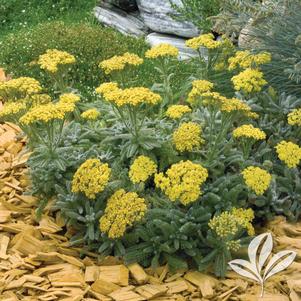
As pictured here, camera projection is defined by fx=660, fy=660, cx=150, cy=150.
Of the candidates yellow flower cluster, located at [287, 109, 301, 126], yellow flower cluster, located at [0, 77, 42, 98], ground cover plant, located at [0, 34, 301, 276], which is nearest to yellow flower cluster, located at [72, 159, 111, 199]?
ground cover plant, located at [0, 34, 301, 276]

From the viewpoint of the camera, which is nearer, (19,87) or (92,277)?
(92,277)

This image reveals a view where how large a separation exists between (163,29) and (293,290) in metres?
5.14

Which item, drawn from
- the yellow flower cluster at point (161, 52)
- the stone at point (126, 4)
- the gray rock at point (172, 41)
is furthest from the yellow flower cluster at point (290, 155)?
the stone at point (126, 4)

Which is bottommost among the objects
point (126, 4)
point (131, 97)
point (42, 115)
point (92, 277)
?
point (126, 4)

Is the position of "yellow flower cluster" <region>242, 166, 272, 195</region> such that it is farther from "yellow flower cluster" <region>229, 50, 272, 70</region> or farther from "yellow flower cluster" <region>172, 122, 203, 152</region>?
"yellow flower cluster" <region>229, 50, 272, 70</region>

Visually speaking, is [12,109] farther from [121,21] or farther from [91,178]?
[121,21]

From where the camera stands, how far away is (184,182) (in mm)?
3650

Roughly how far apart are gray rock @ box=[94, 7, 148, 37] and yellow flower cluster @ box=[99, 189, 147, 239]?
5001mm

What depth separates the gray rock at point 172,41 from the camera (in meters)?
7.82

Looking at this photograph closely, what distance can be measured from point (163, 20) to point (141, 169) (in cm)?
458

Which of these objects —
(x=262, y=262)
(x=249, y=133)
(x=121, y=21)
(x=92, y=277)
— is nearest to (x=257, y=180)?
(x=249, y=133)

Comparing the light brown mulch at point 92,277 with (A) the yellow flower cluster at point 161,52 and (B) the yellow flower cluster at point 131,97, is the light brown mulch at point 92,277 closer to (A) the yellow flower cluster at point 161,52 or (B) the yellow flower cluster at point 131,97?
(B) the yellow flower cluster at point 131,97

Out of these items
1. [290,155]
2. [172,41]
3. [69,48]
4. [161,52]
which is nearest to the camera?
[290,155]

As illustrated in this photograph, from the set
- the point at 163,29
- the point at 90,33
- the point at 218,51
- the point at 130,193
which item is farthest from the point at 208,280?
the point at 163,29
